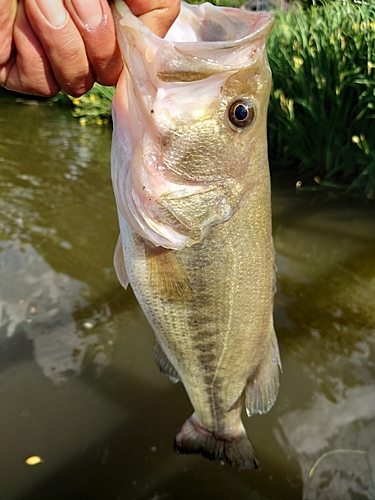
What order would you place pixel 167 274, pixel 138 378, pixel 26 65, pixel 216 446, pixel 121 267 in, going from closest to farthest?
pixel 26 65 → pixel 167 274 → pixel 121 267 → pixel 216 446 → pixel 138 378

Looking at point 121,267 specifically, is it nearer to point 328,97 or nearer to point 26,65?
point 26,65

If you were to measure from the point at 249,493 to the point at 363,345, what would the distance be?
116cm

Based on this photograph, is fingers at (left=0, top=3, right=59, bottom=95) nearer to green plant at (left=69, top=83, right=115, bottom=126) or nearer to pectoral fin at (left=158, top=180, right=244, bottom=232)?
pectoral fin at (left=158, top=180, right=244, bottom=232)

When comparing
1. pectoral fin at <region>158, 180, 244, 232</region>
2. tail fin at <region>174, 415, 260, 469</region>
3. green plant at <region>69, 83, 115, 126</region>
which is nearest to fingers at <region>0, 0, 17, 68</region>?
pectoral fin at <region>158, 180, 244, 232</region>

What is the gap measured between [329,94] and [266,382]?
325cm

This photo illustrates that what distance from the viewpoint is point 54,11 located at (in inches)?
34.1

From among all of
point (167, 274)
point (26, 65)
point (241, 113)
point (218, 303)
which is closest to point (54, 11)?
point (26, 65)

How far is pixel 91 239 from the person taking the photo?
3.46 meters

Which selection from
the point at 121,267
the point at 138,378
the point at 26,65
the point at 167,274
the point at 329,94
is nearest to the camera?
the point at 26,65

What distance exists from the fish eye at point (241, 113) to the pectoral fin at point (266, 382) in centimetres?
76

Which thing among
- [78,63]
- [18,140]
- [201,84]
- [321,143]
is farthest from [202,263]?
[18,140]

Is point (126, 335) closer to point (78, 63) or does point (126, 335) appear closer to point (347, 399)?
point (347, 399)

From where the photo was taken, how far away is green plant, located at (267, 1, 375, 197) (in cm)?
363

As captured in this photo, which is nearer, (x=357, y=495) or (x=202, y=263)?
(x=202, y=263)
